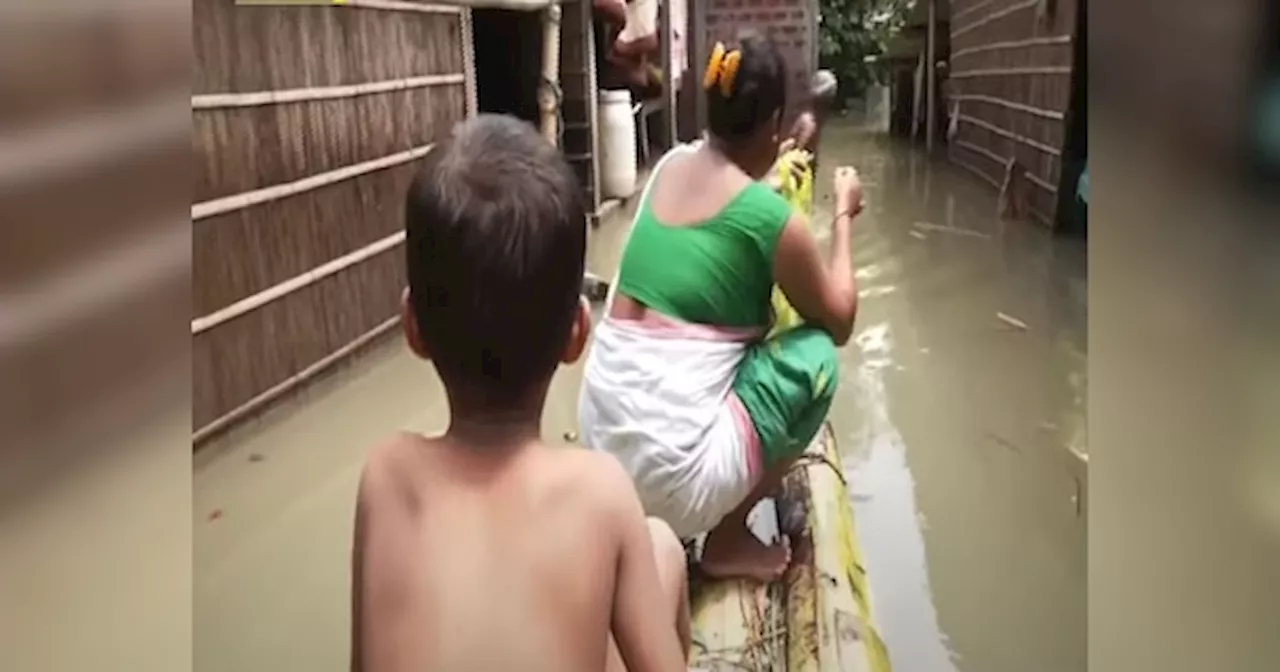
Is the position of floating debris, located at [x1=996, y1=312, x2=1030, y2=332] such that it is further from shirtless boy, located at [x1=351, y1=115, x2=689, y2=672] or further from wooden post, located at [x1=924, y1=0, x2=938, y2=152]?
wooden post, located at [x1=924, y1=0, x2=938, y2=152]

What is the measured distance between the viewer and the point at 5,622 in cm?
19

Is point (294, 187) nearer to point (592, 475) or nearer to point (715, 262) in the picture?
point (715, 262)

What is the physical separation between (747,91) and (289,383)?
2.53 ft

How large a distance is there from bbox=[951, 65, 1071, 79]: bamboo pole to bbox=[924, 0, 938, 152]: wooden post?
0.68ft

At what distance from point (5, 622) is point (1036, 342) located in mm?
1534

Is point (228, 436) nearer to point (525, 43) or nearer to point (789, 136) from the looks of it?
point (789, 136)

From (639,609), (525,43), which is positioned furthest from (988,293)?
(639,609)

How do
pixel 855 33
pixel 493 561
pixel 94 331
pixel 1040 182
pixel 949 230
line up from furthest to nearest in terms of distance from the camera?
1. pixel 855 33
2. pixel 949 230
3. pixel 1040 182
4. pixel 493 561
5. pixel 94 331

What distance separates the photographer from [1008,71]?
8.10 ft

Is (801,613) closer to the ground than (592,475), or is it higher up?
closer to the ground

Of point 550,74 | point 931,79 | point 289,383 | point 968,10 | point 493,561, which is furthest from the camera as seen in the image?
point 931,79

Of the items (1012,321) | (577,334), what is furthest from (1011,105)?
(577,334)

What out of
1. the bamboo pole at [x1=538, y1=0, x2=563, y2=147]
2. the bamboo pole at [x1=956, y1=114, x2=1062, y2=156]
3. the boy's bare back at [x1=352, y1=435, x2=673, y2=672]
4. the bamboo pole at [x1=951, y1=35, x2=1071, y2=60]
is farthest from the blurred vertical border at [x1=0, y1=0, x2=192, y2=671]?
the bamboo pole at [x1=538, y1=0, x2=563, y2=147]

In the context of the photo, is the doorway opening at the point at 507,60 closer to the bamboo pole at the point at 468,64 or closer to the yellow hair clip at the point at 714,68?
the bamboo pole at the point at 468,64
